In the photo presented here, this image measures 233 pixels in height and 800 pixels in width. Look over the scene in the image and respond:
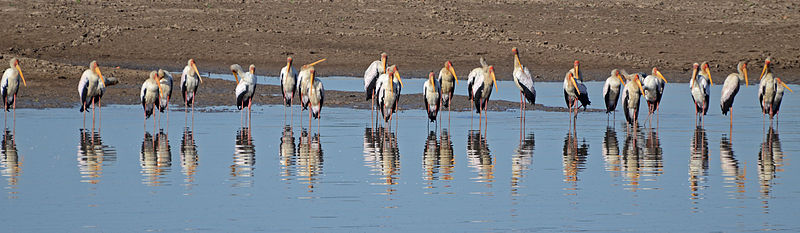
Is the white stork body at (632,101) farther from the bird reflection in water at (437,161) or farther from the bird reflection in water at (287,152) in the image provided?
the bird reflection in water at (287,152)

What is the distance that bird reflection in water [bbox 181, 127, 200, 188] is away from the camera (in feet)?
33.0

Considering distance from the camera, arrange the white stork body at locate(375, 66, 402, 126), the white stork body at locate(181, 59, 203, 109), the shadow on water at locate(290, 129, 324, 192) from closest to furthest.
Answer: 1. the shadow on water at locate(290, 129, 324, 192)
2. the white stork body at locate(375, 66, 402, 126)
3. the white stork body at locate(181, 59, 203, 109)

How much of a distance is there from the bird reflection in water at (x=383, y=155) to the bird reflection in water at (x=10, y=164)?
277 centimetres

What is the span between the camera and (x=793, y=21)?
31.9 meters

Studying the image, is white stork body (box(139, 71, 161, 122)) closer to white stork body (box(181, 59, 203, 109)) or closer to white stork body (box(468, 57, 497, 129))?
white stork body (box(181, 59, 203, 109))

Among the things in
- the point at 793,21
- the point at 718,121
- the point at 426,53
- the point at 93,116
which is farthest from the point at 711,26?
the point at 93,116

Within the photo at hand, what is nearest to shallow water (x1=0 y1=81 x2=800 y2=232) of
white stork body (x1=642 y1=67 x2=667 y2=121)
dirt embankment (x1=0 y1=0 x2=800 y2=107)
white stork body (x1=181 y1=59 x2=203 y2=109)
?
white stork body (x1=642 y1=67 x2=667 y2=121)

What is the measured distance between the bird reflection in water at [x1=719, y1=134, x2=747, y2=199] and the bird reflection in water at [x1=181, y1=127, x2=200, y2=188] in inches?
162

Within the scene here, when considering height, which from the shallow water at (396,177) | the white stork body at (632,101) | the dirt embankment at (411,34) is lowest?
the shallow water at (396,177)

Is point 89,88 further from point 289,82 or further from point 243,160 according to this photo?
point 243,160

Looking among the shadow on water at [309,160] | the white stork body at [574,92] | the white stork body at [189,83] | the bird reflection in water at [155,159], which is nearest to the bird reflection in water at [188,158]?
the bird reflection in water at [155,159]

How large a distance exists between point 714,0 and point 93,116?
77.8 ft

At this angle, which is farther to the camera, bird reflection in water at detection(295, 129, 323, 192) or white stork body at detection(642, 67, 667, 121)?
white stork body at detection(642, 67, 667, 121)

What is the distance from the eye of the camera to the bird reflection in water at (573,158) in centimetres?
1013
